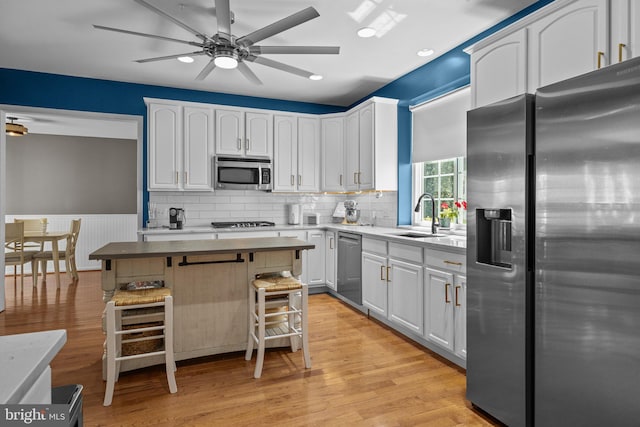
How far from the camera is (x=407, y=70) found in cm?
429

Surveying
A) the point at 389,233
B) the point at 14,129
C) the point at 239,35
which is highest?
the point at 239,35

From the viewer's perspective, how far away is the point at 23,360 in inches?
27.3

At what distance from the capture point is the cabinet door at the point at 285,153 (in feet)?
17.0

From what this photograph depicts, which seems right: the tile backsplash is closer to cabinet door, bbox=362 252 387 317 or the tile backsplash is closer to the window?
the window

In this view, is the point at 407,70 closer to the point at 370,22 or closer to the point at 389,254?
the point at 370,22

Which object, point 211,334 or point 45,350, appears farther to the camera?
point 211,334

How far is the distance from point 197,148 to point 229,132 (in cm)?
46

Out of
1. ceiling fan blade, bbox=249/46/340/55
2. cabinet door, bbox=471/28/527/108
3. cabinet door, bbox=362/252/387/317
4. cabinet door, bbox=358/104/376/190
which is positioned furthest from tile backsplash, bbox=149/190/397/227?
ceiling fan blade, bbox=249/46/340/55

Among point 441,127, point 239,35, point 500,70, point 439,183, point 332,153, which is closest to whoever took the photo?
point 500,70

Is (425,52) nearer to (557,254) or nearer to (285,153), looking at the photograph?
(285,153)

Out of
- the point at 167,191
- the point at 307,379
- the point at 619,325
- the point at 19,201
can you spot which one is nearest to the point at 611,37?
the point at 619,325

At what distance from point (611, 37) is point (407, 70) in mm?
2408

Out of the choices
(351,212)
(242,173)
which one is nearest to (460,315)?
(351,212)

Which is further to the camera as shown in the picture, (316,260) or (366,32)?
(316,260)
